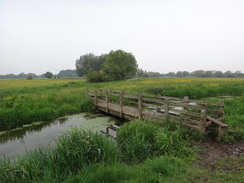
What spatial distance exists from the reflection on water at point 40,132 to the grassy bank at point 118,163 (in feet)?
4.20

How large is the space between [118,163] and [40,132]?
654 cm

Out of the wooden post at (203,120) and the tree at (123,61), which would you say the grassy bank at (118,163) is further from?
the tree at (123,61)

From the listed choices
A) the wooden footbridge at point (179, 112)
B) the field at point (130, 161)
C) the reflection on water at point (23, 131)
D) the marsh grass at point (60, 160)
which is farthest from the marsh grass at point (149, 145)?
the reflection on water at point (23, 131)

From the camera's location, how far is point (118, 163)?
13.1 ft

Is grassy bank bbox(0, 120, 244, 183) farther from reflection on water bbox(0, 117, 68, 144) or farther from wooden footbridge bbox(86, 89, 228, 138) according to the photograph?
reflection on water bbox(0, 117, 68, 144)

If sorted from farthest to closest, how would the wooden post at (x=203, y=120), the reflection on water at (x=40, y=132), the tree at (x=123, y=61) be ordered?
the tree at (x=123, y=61), the reflection on water at (x=40, y=132), the wooden post at (x=203, y=120)

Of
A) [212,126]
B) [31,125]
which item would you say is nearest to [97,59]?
[31,125]

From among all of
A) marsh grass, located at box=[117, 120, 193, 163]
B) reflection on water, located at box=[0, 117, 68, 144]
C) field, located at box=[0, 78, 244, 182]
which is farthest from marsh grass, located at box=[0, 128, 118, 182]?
reflection on water, located at box=[0, 117, 68, 144]

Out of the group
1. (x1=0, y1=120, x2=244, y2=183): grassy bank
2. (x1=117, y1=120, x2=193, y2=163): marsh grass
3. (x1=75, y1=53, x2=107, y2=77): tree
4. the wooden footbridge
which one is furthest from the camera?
(x1=75, y1=53, x2=107, y2=77): tree

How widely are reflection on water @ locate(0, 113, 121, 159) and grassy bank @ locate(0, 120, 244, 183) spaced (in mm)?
1281

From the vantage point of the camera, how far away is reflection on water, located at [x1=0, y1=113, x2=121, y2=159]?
22.4 feet

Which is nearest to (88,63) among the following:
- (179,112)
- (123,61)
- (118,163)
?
(123,61)

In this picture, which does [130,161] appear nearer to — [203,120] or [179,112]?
[203,120]

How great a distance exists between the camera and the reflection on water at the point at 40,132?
6.82 metres
